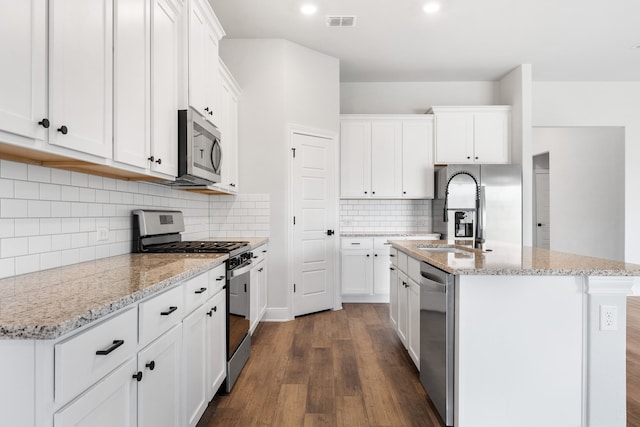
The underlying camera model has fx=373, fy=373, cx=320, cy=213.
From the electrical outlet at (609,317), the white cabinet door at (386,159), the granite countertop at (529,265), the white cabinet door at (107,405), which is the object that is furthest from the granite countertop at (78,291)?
the white cabinet door at (386,159)

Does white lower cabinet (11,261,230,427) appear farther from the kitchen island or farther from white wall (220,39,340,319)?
white wall (220,39,340,319)

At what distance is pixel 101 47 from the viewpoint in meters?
1.54

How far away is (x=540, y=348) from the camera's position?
1826 millimetres

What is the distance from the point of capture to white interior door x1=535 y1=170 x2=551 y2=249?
22.6 ft

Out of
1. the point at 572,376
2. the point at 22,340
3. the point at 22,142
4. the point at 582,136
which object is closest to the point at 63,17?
the point at 22,142

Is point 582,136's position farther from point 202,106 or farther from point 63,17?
point 63,17

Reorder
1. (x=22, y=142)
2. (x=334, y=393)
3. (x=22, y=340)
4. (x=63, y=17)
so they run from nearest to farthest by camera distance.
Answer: (x=22, y=340)
(x=22, y=142)
(x=63, y=17)
(x=334, y=393)

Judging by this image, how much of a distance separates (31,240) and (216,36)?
2.11 meters

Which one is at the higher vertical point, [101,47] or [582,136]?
[582,136]

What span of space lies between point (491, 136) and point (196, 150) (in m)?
4.07

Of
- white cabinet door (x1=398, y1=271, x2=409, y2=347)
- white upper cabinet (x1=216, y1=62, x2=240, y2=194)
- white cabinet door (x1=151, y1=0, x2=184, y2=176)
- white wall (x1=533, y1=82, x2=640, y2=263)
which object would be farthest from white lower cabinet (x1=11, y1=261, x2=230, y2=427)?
white wall (x1=533, y1=82, x2=640, y2=263)

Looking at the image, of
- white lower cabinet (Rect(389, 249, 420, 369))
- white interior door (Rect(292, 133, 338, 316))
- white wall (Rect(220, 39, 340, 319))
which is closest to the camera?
white lower cabinet (Rect(389, 249, 420, 369))

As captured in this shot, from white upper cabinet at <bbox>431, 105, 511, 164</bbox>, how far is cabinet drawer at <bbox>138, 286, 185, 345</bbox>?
4.21 metres

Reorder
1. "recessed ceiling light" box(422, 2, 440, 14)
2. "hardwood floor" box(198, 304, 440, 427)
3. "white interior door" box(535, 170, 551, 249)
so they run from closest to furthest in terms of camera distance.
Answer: "hardwood floor" box(198, 304, 440, 427), "recessed ceiling light" box(422, 2, 440, 14), "white interior door" box(535, 170, 551, 249)
